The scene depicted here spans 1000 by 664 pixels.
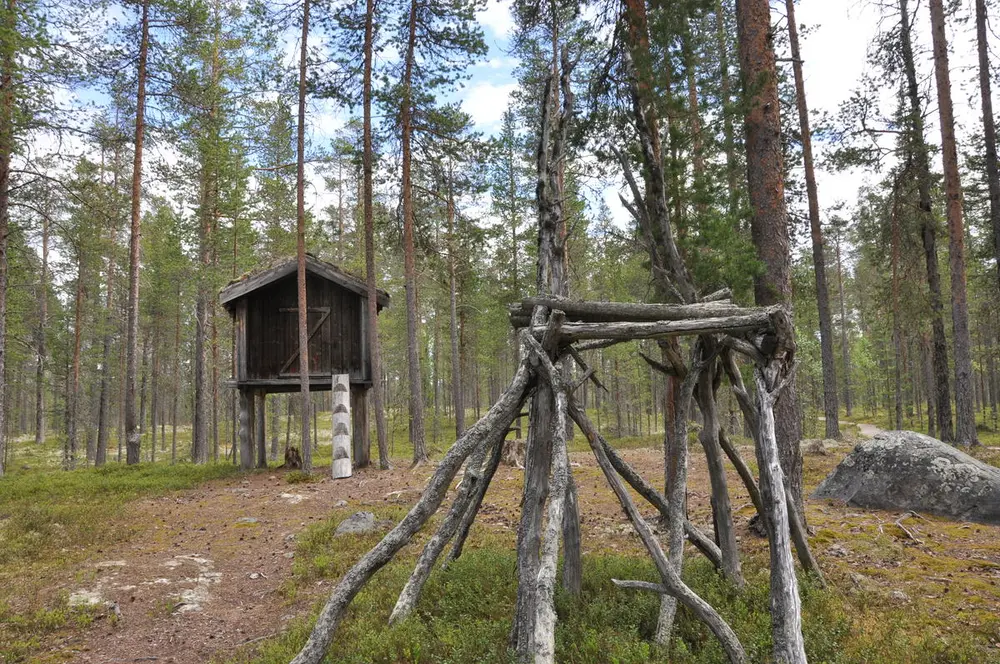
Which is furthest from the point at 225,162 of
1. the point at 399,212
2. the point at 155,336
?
the point at 155,336

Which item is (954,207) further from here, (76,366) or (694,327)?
(76,366)

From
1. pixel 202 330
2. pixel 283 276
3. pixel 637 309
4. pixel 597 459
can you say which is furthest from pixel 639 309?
pixel 202 330

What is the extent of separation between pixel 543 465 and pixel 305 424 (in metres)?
12.3

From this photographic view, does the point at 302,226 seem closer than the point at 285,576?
No

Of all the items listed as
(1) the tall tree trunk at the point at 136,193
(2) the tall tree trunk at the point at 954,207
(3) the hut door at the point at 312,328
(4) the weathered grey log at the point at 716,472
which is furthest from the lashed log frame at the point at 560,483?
(1) the tall tree trunk at the point at 136,193

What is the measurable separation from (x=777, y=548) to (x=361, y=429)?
1541 centimetres

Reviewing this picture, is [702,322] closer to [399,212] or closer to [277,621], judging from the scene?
[277,621]

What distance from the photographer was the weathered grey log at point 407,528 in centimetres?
431

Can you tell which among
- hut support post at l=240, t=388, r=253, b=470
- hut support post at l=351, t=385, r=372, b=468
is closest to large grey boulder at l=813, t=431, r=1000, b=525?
hut support post at l=351, t=385, r=372, b=468

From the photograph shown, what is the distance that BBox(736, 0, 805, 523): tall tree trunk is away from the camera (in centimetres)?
782

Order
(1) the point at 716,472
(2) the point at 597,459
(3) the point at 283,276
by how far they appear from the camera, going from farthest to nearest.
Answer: (3) the point at 283,276
(1) the point at 716,472
(2) the point at 597,459

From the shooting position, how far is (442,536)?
514cm

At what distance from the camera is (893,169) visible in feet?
56.9

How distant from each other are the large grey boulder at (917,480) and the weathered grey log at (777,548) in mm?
6949
